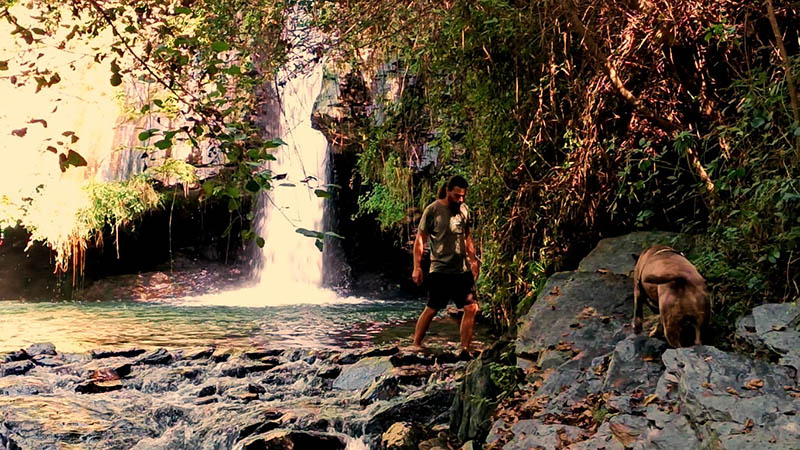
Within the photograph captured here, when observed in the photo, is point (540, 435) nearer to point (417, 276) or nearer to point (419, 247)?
point (417, 276)

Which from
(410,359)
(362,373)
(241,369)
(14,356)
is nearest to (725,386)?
(410,359)

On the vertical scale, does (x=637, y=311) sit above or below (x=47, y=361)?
above

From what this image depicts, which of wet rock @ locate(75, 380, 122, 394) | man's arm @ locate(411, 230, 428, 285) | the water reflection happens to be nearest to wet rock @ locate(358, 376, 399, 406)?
man's arm @ locate(411, 230, 428, 285)

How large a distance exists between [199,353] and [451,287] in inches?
130

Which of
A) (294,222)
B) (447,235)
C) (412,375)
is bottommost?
(412,375)

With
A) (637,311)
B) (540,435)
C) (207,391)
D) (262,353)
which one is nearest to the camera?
(540,435)

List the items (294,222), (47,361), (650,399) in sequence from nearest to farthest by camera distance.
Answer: (650,399), (47,361), (294,222)

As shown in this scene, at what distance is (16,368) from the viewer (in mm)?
7828

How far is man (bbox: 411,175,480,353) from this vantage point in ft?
22.1

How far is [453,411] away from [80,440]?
2797 millimetres

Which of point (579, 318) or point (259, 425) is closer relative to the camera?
point (579, 318)

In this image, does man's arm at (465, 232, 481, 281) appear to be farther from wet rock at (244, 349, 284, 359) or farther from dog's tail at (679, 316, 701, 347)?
dog's tail at (679, 316, 701, 347)

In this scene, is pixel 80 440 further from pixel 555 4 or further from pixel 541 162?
pixel 555 4

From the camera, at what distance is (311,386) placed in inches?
273
